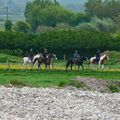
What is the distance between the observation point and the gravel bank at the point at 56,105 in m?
26.4

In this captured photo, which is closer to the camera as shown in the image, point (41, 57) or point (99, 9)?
point (41, 57)

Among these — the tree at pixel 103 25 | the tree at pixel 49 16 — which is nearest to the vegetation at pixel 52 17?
the tree at pixel 49 16

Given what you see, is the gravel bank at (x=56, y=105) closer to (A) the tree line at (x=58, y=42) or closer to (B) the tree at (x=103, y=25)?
(A) the tree line at (x=58, y=42)

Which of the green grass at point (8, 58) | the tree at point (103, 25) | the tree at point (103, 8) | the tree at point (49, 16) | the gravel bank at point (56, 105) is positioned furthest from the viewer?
the tree at point (103, 8)

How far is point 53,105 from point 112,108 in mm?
2954

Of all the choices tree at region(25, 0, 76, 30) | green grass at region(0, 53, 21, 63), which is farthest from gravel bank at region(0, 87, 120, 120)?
tree at region(25, 0, 76, 30)

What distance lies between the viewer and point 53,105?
96.5ft

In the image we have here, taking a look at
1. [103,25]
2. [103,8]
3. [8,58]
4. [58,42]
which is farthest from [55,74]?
[103,8]

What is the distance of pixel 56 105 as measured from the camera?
29328 mm

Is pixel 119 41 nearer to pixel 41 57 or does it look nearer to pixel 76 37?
pixel 76 37

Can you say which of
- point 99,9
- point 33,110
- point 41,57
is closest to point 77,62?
point 41,57

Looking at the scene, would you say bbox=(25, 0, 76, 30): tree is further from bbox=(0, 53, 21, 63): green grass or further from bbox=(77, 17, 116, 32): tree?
bbox=(0, 53, 21, 63): green grass

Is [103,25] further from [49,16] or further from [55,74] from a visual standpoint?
[55,74]

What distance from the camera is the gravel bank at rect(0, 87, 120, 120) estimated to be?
26.4 meters
